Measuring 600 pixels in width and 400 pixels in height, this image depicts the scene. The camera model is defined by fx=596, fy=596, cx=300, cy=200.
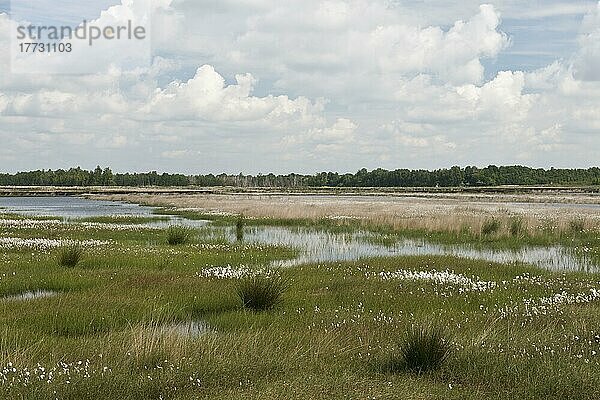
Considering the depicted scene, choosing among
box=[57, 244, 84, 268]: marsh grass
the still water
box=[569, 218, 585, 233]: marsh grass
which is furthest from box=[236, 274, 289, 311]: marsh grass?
box=[569, 218, 585, 233]: marsh grass

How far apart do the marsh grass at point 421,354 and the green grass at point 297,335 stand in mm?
34

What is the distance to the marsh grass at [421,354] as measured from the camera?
9.08 meters

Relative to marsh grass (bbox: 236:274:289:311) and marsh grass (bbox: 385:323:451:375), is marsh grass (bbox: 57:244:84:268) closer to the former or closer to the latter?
marsh grass (bbox: 236:274:289:311)

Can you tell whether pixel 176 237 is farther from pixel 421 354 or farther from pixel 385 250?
pixel 421 354

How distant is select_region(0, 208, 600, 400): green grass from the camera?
8.16 m

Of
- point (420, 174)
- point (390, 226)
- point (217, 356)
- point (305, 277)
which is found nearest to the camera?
point (217, 356)

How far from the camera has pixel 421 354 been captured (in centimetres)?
913

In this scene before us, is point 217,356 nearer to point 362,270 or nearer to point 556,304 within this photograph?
point 556,304

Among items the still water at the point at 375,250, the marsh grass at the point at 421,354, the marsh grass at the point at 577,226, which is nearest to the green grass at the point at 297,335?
the marsh grass at the point at 421,354

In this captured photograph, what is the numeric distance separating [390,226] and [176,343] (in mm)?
31615

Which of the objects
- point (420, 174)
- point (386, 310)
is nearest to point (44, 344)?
point (386, 310)

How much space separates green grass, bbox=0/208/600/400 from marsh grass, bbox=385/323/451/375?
1.4 inches

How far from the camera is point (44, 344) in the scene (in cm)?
1023

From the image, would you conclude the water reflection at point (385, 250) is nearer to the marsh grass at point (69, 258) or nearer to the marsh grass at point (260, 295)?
the marsh grass at point (69, 258)
